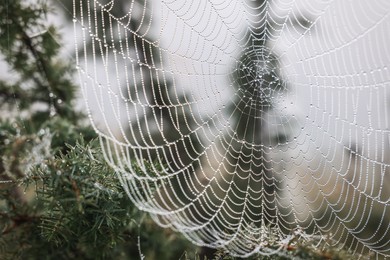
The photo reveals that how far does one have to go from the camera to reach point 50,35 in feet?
7.45

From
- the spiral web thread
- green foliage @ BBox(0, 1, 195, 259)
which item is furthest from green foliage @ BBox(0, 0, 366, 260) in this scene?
the spiral web thread

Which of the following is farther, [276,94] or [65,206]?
[276,94]

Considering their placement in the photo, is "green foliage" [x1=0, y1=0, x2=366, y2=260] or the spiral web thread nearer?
"green foliage" [x1=0, y1=0, x2=366, y2=260]

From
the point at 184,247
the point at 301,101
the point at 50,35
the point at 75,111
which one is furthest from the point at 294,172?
the point at 50,35

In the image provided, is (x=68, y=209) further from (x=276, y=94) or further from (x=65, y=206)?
(x=276, y=94)

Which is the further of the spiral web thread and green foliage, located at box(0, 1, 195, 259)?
the spiral web thread

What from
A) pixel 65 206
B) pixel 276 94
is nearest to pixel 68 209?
pixel 65 206

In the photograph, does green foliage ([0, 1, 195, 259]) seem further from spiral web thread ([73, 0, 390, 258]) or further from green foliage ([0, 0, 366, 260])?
spiral web thread ([73, 0, 390, 258])

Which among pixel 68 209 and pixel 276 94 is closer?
pixel 68 209

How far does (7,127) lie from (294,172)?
191cm

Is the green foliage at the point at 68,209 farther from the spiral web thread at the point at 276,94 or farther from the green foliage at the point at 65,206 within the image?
the spiral web thread at the point at 276,94

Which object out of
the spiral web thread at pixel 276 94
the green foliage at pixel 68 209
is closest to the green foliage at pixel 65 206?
the green foliage at pixel 68 209

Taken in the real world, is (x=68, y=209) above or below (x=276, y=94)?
below

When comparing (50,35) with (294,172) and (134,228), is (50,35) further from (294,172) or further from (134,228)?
(294,172)
